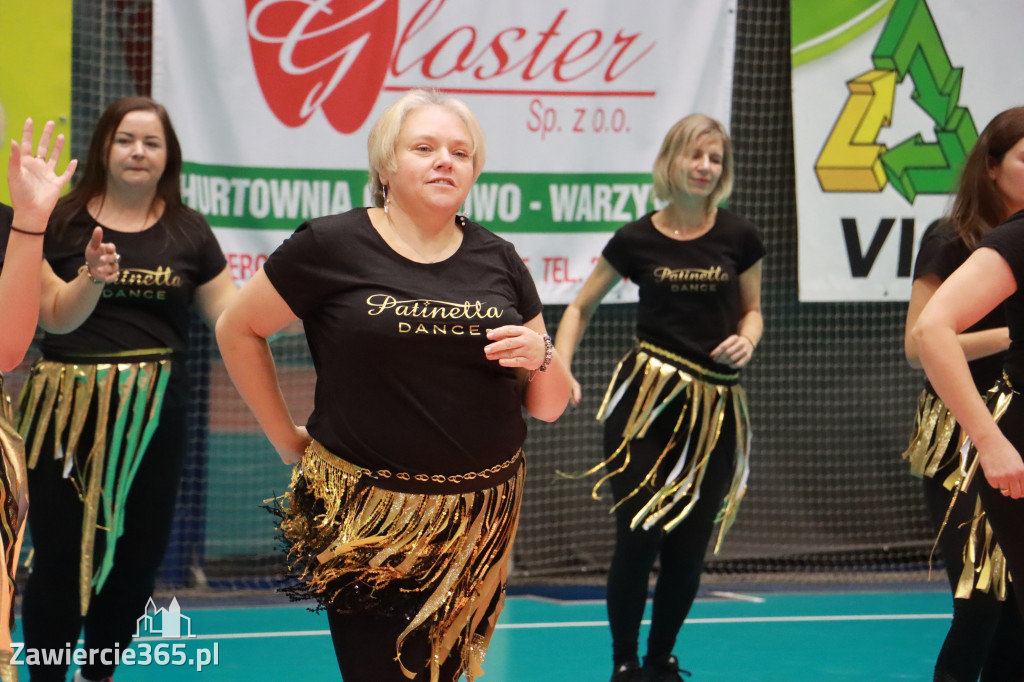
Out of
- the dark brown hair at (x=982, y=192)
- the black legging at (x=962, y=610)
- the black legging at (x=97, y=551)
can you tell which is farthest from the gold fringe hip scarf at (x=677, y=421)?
the black legging at (x=97, y=551)

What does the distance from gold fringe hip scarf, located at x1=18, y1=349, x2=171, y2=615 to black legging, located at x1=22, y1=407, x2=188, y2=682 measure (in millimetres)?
31

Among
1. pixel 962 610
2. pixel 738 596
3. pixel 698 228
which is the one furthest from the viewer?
pixel 738 596

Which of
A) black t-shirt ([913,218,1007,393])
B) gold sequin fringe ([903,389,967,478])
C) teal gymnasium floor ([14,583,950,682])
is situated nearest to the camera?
black t-shirt ([913,218,1007,393])

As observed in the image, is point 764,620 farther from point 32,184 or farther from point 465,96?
point 32,184

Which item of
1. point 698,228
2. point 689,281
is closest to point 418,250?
point 689,281

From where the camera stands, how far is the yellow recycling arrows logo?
4.91 metres

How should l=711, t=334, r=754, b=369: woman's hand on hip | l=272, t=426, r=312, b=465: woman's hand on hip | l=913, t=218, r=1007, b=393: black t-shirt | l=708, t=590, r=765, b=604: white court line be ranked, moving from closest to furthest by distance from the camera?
l=272, t=426, r=312, b=465: woman's hand on hip
l=913, t=218, r=1007, b=393: black t-shirt
l=711, t=334, r=754, b=369: woman's hand on hip
l=708, t=590, r=765, b=604: white court line

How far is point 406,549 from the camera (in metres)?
2.04

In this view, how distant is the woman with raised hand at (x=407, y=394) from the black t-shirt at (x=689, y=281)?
4.50ft

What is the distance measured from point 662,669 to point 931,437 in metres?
1.11

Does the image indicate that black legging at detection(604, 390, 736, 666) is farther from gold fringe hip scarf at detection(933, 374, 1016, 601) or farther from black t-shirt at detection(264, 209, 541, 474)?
black t-shirt at detection(264, 209, 541, 474)

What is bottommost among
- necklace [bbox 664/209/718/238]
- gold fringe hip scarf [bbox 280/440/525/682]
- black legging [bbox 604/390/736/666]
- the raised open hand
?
black legging [bbox 604/390/736/666]

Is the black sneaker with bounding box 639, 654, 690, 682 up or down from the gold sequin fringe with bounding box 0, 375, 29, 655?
down

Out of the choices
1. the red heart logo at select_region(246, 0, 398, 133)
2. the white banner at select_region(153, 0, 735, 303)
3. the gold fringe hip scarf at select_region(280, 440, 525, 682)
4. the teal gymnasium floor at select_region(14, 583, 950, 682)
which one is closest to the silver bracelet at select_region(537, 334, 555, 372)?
the gold fringe hip scarf at select_region(280, 440, 525, 682)
